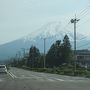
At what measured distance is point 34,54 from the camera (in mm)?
159625

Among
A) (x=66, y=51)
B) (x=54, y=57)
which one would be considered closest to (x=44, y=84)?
(x=66, y=51)

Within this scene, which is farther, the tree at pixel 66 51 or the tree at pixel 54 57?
the tree at pixel 54 57

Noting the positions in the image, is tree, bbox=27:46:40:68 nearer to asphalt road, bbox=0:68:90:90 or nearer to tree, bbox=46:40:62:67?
tree, bbox=46:40:62:67

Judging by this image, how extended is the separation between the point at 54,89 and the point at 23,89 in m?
2.01

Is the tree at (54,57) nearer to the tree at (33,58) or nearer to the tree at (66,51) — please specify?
the tree at (66,51)

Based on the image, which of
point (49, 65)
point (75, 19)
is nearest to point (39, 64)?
point (49, 65)

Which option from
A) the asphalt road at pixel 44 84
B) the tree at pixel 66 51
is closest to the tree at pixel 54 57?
the tree at pixel 66 51

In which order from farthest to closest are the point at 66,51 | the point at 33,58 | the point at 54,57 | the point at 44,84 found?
1. the point at 33,58
2. the point at 54,57
3. the point at 66,51
4. the point at 44,84

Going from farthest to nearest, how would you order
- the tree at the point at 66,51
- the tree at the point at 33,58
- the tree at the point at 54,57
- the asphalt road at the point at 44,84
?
the tree at the point at 33,58 < the tree at the point at 54,57 < the tree at the point at 66,51 < the asphalt road at the point at 44,84

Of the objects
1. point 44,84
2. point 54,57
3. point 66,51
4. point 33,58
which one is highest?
point 66,51

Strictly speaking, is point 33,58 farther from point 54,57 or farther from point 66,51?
point 66,51

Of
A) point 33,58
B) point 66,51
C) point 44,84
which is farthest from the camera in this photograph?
point 33,58

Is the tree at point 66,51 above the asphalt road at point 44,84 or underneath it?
above

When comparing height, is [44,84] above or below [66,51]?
below
